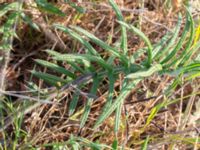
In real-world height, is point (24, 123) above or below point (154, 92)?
below

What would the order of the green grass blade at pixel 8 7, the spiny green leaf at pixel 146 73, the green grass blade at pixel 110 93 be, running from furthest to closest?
the green grass blade at pixel 8 7, the green grass blade at pixel 110 93, the spiny green leaf at pixel 146 73

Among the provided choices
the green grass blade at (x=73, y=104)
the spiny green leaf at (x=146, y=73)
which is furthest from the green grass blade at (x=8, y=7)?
the spiny green leaf at (x=146, y=73)

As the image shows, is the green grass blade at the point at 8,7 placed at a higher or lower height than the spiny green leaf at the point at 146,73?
higher

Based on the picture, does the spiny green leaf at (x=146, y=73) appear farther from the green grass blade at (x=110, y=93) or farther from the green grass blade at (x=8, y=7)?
the green grass blade at (x=8, y=7)

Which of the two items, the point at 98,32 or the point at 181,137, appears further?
the point at 98,32

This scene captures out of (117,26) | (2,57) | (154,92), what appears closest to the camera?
(2,57)

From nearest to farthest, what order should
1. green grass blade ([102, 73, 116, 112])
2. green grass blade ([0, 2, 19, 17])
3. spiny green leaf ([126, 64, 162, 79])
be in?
spiny green leaf ([126, 64, 162, 79]), green grass blade ([102, 73, 116, 112]), green grass blade ([0, 2, 19, 17])

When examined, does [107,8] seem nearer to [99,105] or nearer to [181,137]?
[99,105]

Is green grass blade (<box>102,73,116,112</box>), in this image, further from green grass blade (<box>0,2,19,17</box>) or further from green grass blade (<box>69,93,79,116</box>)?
green grass blade (<box>0,2,19,17</box>)

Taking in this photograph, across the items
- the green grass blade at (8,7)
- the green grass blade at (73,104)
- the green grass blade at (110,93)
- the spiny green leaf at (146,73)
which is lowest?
the green grass blade at (73,104)

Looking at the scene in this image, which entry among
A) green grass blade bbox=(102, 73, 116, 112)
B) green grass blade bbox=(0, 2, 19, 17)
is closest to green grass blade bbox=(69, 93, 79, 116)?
green grass blade bbox=(102, 73, 116, 112)

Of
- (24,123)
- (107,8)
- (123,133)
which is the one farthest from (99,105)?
(107,8)
